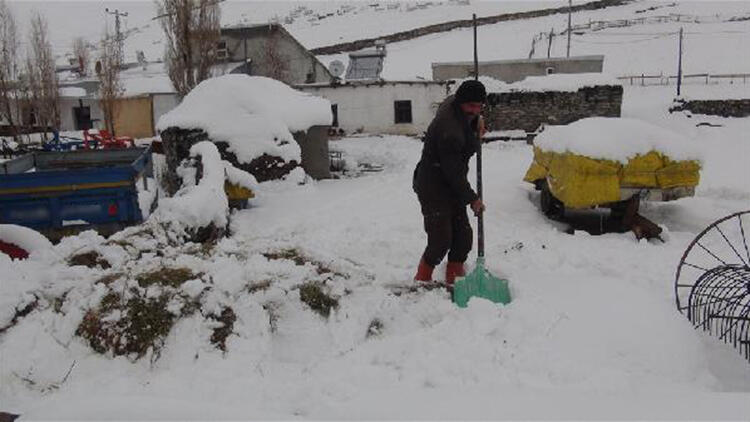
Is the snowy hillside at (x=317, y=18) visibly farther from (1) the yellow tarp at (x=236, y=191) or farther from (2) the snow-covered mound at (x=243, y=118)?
(1) the yellow tarp at (x=236, y=191)

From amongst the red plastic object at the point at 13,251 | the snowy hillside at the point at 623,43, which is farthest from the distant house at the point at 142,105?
the red plastic object at the point at 13,251

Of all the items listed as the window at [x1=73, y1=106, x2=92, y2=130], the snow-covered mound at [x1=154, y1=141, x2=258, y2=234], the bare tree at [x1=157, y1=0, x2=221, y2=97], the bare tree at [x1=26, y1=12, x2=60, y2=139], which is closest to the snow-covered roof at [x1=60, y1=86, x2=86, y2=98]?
the window at [x1=73, y1=106, x2=92, y2=130]

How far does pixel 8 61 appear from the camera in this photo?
25344mm

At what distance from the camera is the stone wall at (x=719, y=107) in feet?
77.5

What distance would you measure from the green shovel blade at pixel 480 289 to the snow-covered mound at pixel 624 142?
322 cm

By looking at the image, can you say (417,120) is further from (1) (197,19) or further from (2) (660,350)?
(2) (660,350)

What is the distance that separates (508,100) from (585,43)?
85.2ft

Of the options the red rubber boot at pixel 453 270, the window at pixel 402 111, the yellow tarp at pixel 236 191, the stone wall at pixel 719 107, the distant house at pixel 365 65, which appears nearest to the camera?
the red rubber boot at pixel 453 270

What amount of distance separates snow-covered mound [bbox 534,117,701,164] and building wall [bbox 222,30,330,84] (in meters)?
23.8

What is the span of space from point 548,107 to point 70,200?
58.9 feet

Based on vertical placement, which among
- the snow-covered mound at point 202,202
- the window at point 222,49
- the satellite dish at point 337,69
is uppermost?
the window at point 222,49

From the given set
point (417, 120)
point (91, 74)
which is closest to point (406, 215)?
point (417, 120)

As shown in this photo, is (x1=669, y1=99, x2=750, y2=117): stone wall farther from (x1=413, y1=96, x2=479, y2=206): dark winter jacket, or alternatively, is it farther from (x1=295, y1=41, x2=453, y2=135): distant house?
(x1=413, y1=96, x2=479, y2=206): dark winter jacket

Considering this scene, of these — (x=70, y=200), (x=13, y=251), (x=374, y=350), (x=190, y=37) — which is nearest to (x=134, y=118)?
(x=190, y=37)
